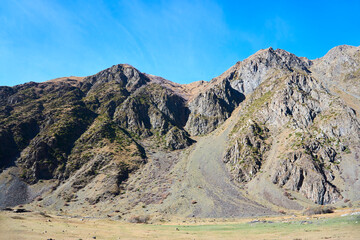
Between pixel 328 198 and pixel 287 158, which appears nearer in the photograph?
pixel 328 198

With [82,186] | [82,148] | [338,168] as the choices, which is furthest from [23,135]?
[338,168]

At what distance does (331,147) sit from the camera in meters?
105

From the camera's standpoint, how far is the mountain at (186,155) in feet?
303

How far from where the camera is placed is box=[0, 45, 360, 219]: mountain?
303 feet

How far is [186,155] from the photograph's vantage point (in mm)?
142875

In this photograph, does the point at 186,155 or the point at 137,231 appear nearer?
the point at 137,231

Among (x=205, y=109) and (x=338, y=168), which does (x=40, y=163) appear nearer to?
(x=205, y=109)

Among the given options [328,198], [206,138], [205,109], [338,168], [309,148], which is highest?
A: [205,109]

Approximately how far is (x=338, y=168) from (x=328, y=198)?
62.9 feet

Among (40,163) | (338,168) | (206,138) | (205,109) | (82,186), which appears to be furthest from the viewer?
(205,109)

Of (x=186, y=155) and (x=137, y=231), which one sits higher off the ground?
(x=186, y=155)

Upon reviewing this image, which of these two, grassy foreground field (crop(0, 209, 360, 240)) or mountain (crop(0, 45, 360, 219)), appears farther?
mountain (crop(0, 45, 360, 219))

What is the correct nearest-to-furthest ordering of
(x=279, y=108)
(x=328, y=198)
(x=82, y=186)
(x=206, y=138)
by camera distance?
(x=328, y=198) < (x=82, y=186) < (x=279, y=108) < (x=206, y=138)

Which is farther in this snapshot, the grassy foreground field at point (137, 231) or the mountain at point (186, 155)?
the mountain at point (186, 155)
